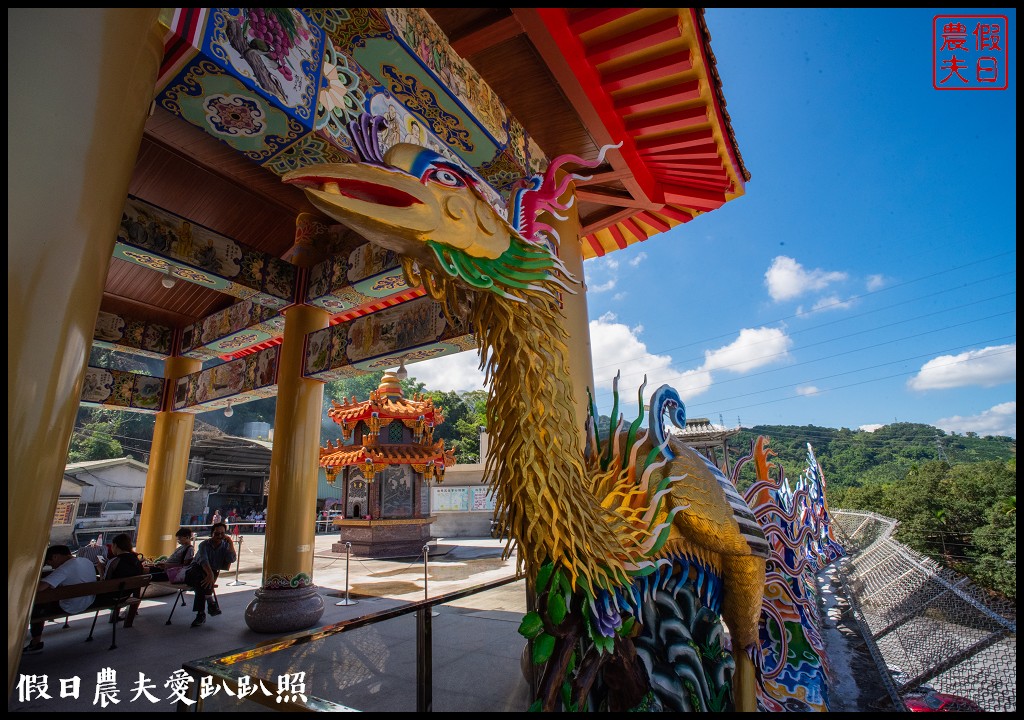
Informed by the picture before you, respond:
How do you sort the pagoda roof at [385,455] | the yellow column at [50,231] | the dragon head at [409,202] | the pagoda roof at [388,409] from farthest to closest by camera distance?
the pagoda roof at [388,409] < the pagoda roof at [385,455] < the dragon head at [409,202] < the yellow column at [50,231]

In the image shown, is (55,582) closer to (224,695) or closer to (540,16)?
(224,695)

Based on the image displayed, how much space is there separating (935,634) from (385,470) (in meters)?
10.4

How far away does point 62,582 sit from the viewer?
4293 mm

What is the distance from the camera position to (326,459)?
11938mm

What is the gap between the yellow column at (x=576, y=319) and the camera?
4.21 metres

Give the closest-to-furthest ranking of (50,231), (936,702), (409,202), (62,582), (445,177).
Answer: (50,231) → (409,202) → (445,177) → (936,702) → (62,582)

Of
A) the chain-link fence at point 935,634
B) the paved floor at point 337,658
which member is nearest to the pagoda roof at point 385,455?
the paved floor at point 337,658

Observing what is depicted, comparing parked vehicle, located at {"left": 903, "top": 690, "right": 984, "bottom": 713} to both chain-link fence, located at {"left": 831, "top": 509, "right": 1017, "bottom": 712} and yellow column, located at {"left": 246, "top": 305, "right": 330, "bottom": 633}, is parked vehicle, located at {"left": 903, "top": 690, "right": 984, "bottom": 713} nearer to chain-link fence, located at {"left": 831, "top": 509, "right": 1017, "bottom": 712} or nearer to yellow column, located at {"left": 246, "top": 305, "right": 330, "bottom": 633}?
chain-link fence, located at {"left": 831, "top": 509, "right": 1017, "bottom": 712}

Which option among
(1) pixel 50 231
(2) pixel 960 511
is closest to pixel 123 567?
(1) pixel 50 231

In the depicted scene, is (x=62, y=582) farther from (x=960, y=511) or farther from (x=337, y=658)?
(x=960, y=511)

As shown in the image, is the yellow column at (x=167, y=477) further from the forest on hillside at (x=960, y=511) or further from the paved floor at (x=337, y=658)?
the forest on hillside at (x=960, y=511)

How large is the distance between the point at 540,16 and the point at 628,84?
95cm

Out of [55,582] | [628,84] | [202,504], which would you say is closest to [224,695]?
[628,84]

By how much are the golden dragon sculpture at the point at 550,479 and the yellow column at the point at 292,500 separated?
3854 millimetres
